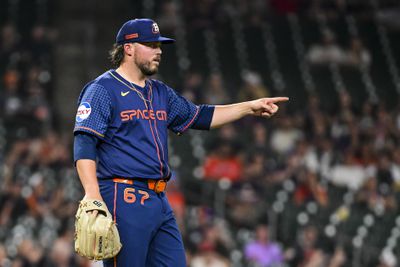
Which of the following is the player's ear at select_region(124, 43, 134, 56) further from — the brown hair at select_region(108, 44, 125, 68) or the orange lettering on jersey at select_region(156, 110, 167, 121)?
the orange lettering on jersey at select_region(156, 110, 167, 121)

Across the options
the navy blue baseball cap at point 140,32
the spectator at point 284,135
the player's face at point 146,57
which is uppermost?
the navy blue baseball cap at point 140,32

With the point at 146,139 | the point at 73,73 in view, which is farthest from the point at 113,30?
the point at 146,139

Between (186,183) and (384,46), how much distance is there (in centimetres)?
520

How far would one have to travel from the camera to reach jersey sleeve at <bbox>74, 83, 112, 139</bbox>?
5.20m

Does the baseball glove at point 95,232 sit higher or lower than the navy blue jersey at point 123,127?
lower

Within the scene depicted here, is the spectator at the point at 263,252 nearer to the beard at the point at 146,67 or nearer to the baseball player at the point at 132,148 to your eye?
the baseball player at the point at 132,148

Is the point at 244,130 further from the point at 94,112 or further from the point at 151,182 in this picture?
the point at 94,112

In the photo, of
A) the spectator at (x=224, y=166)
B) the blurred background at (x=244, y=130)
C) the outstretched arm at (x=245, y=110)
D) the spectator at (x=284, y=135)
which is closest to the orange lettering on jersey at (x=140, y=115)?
the outstretched arm at (x=245, y=110)

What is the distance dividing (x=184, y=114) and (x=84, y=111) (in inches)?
27.6

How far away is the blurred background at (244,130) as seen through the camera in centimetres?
1180

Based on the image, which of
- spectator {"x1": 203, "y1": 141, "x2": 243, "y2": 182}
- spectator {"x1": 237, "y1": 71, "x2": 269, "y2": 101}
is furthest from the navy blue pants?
spectator {"x1": 237, "y1": 71, "x2": 269, "y2": 101}

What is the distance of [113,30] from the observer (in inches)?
651

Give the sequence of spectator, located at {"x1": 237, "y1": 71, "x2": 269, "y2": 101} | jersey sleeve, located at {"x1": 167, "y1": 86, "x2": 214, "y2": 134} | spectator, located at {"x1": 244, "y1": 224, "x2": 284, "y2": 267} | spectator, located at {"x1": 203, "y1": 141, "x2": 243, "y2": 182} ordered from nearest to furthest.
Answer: jersey sleeve, located at {"x1": 167, "y1": 86, "x2": 214, "y2": 134} < spectator, located at {"x1": 244, "y1": 224, "x2": 284, "y2": 267} < spectator, located at {"x1": 203, "y1": 141, "x2": 243, "y2": 182} < spectator, located at {"x1": 237, "y1": 71, "x2": 269, "y2": 101}

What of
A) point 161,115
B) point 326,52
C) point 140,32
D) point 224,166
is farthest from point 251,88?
point 140,32
